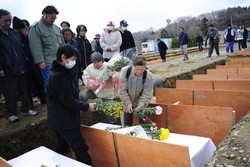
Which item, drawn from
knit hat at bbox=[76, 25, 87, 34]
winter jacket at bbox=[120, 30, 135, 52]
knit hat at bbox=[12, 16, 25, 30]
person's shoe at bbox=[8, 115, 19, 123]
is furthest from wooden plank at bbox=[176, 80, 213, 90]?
knit hat at bbox=[12, 16, 25, 30]

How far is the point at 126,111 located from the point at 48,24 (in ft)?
7.98

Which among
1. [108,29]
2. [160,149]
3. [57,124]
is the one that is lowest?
[160,149]

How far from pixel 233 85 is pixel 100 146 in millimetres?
3554

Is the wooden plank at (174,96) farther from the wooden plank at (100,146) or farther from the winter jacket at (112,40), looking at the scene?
the wooden plank at (100,146)

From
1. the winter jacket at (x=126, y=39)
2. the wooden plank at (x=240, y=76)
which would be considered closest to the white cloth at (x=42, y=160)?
the winter jacket at (x=126, y=39)

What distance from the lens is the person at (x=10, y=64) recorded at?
12.9 ft

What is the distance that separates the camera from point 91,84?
503 centimetres

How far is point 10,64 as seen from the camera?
403 cm

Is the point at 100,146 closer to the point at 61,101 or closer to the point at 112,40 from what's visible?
the point at 61,101

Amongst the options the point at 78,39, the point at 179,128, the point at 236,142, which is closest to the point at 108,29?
the point at 78,39

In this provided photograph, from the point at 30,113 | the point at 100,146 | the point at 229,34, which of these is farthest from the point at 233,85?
the point at 229,34

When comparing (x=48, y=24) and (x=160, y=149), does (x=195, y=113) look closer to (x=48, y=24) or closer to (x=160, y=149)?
(x=160, y=149)

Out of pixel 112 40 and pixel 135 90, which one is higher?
pixel 112 40

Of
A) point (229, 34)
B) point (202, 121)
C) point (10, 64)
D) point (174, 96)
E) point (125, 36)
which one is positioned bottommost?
point (202, 121)
